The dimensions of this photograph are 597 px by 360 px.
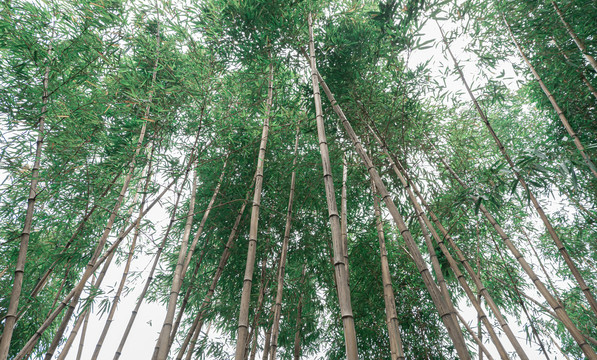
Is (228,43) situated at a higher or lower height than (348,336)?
higher

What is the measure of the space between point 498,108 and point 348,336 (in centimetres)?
591

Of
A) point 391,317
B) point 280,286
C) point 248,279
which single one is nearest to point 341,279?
point 248,279

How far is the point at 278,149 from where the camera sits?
4.13 m

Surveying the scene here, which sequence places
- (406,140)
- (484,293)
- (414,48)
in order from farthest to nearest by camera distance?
1. (406,140)
2. (414,48)
3. (484,293)

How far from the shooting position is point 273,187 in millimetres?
4160

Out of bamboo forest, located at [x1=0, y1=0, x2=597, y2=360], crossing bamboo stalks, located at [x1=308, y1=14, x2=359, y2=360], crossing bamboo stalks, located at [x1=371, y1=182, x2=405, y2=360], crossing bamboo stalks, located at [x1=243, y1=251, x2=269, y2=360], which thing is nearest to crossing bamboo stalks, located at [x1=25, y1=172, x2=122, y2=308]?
bamboo forest, located at [x1=0, y1=0, x2=597, y2=360]

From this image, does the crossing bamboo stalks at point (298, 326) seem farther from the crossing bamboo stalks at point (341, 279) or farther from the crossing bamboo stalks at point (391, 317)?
the crossing bamboo stalks at point (341, 279)

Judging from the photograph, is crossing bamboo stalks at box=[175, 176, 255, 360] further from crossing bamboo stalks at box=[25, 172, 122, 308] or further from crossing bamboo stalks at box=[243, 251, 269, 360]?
crossing bamboo stalks at box=[25, 172, 122, 308]

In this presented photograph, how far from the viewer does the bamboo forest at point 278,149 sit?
2920mm

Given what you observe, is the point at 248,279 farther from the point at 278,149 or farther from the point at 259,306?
the point at 278,149

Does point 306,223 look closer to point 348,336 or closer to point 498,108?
point 348,336

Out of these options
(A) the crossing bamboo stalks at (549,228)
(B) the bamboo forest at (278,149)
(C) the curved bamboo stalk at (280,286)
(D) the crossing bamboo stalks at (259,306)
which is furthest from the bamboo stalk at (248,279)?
(A) the crossing bamboo stalks at (549,228)

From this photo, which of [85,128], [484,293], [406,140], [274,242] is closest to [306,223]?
[274,242]

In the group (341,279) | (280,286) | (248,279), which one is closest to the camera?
(341,279)
